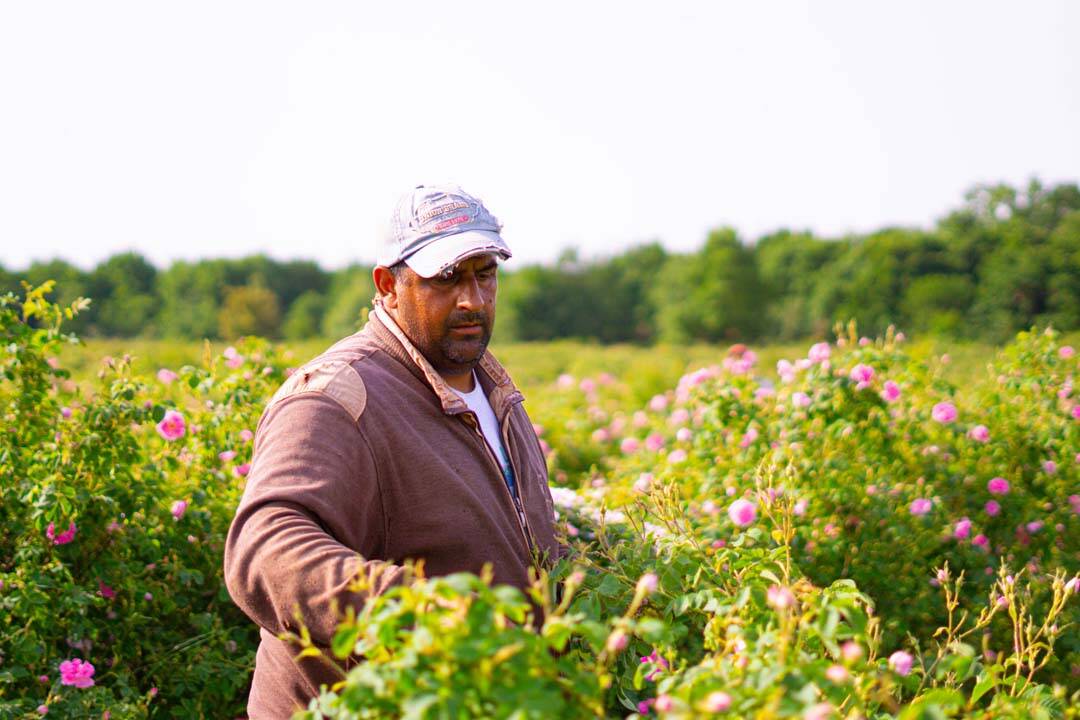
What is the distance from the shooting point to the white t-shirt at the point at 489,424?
230cm

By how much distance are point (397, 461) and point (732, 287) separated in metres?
60.6

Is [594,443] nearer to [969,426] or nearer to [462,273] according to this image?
[969,426]

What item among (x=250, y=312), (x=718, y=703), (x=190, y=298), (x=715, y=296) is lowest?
(x=715, y=296)

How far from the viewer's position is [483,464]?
7.18 ft

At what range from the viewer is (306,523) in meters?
1.71

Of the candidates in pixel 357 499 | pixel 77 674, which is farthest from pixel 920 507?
pixel 77 674

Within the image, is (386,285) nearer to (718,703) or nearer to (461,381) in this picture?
(461,381)

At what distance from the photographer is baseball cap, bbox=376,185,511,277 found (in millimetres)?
2168

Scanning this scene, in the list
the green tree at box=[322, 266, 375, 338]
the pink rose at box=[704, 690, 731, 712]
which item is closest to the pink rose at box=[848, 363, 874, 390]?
the pink rose at box=[704, 690, 731, 712]

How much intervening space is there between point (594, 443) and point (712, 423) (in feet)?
9.45

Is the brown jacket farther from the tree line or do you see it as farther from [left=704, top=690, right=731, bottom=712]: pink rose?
the tree line

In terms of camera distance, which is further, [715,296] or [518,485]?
[715,296]

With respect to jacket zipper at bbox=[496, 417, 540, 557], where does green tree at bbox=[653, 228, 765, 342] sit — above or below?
below

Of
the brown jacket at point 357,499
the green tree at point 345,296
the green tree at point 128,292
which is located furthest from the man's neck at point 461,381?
the green tree at point 345,296
